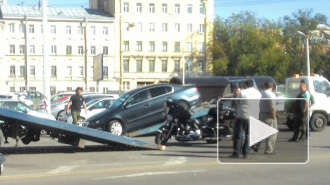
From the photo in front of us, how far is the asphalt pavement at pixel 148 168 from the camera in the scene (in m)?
12.0

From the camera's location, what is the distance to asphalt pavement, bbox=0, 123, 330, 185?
474 inches

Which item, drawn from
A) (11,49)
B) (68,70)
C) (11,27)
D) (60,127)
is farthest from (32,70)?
(60,127)

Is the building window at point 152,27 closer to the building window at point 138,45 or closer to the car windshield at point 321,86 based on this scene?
the building window at point 138,45

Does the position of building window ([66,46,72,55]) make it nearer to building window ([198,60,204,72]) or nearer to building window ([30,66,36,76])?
building window ([30,66,36,76])

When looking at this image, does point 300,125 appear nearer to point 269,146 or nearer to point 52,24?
point 269,146

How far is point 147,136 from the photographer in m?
24.2

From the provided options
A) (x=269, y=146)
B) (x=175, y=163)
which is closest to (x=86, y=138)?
(x=175, y=163)

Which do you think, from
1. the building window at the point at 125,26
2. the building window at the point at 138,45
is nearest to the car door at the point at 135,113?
the building window at the point at 138,45

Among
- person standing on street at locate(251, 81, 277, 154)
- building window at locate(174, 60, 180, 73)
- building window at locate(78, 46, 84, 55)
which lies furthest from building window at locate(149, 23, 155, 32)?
person standing on street at locate(251, 81, 277, 154)

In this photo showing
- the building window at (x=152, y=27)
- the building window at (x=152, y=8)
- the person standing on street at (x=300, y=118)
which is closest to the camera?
the person standing on street at (x=300, y=118)

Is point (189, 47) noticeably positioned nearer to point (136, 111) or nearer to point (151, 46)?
point (151, 46)

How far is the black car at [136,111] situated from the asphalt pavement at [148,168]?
14.6 ft

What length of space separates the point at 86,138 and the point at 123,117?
20.7 ft

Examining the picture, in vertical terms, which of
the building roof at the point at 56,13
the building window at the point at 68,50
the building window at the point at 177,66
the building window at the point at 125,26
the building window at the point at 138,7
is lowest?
the building window at the point at 177,66
